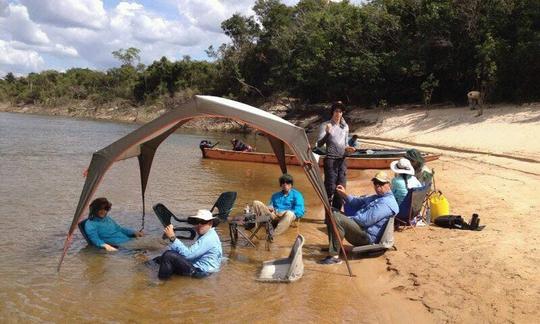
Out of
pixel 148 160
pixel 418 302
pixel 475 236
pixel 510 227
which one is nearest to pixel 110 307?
pixel 418 302

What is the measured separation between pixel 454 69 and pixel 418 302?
90.7 ft

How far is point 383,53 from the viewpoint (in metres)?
34.3

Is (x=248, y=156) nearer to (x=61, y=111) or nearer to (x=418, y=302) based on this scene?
(x=418, y=302)

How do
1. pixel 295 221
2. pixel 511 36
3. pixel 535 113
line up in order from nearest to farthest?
pixel 295 221 < pixel 535 113 < pixel 511 36

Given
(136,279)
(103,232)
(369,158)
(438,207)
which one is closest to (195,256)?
(136,279)

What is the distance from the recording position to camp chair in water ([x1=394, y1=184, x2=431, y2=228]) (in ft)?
26.9

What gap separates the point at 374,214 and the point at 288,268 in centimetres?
150

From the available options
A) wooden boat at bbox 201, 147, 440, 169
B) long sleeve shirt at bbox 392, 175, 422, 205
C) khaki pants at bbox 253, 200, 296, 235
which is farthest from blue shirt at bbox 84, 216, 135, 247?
wooden boat at bbox 201, 147, 440, 169

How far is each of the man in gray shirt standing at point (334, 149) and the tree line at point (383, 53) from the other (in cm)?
1966

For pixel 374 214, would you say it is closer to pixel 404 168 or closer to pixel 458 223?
pixel 404 168

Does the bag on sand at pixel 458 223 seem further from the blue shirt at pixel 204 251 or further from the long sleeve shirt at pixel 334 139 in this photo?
the blue shirt at pixel 204 251

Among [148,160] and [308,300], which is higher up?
[148,160]

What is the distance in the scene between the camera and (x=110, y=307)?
5.87 m

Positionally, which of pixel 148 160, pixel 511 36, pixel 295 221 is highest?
pixel 511 36
